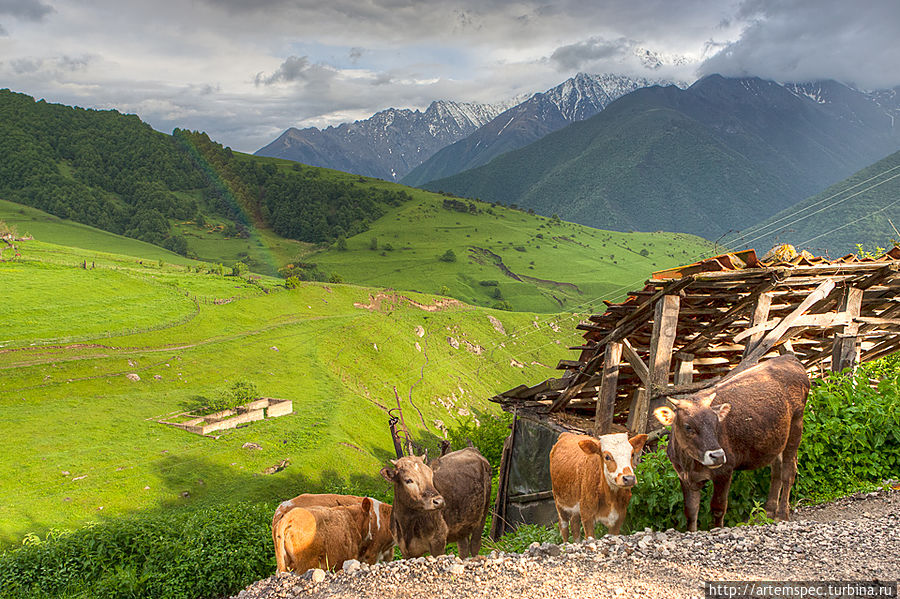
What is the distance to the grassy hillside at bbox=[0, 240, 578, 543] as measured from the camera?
120ft

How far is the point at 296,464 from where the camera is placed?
40.9 m

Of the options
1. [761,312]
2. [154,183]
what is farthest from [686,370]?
[154,183]

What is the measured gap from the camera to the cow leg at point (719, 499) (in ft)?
17.9

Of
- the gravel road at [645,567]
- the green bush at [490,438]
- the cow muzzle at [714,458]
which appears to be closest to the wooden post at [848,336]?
the gravel road at [645,567]

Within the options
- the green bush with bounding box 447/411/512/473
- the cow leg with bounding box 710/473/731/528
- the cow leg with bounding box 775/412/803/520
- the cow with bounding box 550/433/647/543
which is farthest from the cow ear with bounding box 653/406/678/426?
the green bush with bounding box 447/411/512/473

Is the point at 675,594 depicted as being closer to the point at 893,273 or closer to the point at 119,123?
the point at 893,273

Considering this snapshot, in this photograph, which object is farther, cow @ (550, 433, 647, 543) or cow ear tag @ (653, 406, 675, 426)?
cow @ (550, 433, 647, 543)

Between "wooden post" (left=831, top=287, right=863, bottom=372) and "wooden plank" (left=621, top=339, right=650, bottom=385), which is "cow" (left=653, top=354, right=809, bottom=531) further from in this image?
"wooden post" (left=831, top=287, right=863, bottom=372)

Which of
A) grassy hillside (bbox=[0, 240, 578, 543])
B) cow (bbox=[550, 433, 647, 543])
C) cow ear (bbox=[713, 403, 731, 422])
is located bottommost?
grassy hillside (bbox=[0, 240, 578, 543])

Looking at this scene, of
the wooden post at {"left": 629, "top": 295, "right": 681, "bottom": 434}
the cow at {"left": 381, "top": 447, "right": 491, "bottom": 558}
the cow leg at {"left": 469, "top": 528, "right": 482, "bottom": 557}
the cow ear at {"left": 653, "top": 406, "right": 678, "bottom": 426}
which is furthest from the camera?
the wooden post at {"left": 629, "top": 295, "right": 681, "bottom": 434}

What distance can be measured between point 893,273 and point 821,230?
147 metres

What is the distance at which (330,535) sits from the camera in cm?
715

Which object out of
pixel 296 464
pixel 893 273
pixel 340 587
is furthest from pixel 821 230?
pixel 340 587

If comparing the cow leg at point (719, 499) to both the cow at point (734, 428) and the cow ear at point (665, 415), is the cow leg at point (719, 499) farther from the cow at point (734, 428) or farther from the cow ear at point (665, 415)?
the cow ear at point (665, 415)
